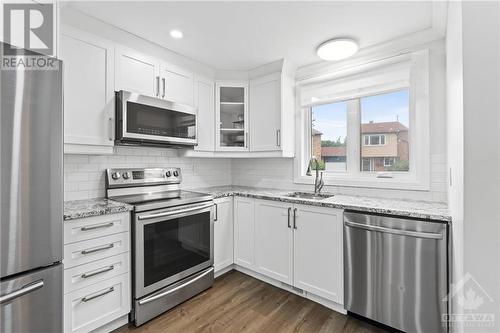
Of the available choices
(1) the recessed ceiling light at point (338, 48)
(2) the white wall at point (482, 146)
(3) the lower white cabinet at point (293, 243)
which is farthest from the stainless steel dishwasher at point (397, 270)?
(1) the recessed ceiling light at point (338, 48)

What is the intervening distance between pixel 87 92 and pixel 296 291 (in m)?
2.53

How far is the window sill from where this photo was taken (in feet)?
7.16

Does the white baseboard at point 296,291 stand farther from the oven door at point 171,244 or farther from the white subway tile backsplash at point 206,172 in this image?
the white subway tile backsplash at point 206,172

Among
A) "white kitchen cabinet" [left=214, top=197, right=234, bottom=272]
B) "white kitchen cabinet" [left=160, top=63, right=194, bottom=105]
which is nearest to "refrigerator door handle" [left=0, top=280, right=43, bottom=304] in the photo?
"white kitchen cabinet" [left=214, top=197, right=234, bottom=272]

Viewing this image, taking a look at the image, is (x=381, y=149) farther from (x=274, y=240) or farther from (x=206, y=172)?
(x=206, y=172)

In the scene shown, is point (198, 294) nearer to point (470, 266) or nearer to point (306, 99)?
point (470, 266)

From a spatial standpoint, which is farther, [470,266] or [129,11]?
[129,11]

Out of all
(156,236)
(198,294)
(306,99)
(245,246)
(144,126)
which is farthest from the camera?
(306,99)

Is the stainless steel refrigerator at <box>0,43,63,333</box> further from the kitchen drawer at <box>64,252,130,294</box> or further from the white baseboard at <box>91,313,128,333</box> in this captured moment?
the white baseboard at <box>91,313,128,333</box>

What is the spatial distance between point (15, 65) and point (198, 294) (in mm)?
2167

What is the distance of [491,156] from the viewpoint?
822 millimetres

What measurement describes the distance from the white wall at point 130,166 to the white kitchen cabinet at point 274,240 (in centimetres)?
96

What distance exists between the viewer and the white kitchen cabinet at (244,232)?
264 centimetres

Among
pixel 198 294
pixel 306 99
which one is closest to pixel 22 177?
pixel 198 294
